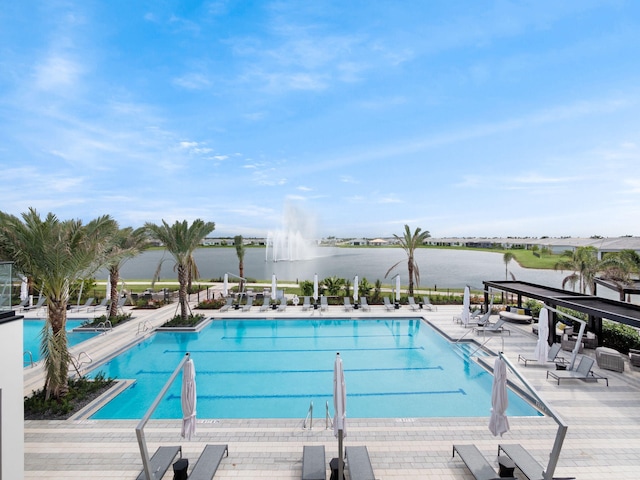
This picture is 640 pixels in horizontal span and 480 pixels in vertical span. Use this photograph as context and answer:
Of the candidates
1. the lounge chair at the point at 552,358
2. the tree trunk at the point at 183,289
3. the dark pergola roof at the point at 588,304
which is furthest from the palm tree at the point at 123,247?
the dark pergola roof at the point at 588,304

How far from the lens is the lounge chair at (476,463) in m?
5.04

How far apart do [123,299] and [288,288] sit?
11619 mm

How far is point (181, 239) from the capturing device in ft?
54.1

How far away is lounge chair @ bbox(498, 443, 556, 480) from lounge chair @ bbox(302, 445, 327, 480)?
3.18m

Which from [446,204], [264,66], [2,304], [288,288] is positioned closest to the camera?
[2,304]

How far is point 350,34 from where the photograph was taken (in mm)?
16469

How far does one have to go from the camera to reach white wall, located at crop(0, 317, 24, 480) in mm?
4582

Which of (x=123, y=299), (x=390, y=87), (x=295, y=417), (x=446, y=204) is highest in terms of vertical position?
(x=390, y=87)

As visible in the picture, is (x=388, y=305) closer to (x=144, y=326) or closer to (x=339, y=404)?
(x=144, y=326)

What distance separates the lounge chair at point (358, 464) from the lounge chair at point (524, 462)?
2.42 metres

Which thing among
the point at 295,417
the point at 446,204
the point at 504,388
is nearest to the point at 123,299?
the point at 295,417

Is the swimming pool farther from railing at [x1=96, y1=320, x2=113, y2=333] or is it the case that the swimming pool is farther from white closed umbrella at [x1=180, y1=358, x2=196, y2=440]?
white closed umbrella at [x1=180, y1=358, x2=196, y2=440]

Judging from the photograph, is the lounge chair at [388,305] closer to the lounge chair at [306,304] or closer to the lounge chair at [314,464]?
the lounge chair at [306,304]

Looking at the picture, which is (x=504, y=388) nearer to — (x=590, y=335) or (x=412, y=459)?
(x=412, y=459)
